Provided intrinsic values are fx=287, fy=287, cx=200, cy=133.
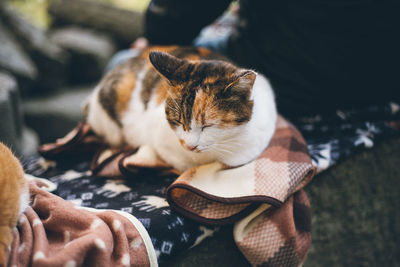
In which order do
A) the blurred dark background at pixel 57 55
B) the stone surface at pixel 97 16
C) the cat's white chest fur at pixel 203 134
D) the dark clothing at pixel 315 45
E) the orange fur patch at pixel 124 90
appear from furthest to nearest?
1. the stone surface at pixel 97 16
2. the blurred dark background at pixel 57 55
3. the orange fur patch at pixel 124 90
4. the dark clothing at pixel 315 45
5. the cat's white chest fur at pixel 203 134

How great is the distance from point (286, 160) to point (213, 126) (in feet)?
0.86

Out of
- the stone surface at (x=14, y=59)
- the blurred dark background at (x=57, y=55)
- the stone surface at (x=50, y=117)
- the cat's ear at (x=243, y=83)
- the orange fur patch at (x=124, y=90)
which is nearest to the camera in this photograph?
the cat's ear at (x=243, y=83)

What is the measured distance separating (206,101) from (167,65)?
16cm

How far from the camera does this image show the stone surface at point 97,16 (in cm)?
323

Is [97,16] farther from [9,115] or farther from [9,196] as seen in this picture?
[9,196]

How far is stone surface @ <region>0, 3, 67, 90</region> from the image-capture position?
2371mm

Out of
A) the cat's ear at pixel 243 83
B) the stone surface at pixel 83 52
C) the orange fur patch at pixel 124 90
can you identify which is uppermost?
the cat's ear at pixel 243 83

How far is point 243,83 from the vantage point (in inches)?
30.6

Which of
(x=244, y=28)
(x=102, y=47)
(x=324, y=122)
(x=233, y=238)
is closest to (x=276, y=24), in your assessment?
(x=244, y=28)

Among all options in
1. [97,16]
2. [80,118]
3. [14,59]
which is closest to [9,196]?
[14,59]

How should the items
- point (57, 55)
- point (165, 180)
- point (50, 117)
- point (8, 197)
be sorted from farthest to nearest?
1. point (57, 55)
2. point (50, 117)
3. point (165, 180)
4. point (8, 197)

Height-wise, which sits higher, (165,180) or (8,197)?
(8,197)

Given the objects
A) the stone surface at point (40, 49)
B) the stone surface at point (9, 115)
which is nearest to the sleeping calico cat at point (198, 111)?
the stone surface at point (9, 115)

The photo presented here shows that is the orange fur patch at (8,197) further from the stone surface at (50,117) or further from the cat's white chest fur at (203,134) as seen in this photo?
the stone surface at (50,117)
